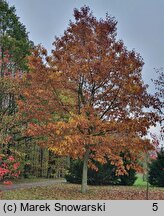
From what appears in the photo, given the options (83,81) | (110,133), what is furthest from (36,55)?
(110,133)

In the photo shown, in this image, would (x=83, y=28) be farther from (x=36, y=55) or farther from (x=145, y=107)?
(x=145, y=107)

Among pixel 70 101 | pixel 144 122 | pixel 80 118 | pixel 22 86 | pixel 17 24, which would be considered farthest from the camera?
pixel 17 24

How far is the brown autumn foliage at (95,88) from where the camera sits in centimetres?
1736

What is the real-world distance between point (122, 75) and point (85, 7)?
157 inches

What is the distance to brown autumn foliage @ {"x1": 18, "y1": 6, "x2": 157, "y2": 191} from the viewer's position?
1736cm

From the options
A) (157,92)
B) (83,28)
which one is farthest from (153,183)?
(83,28)

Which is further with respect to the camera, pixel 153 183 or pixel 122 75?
pixel 153 183

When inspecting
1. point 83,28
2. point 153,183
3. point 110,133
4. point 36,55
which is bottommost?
point 153,183

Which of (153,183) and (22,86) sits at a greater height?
(22,86)

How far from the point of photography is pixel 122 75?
17562mm

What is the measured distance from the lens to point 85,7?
60.2 feet

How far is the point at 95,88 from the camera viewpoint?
1838 cm

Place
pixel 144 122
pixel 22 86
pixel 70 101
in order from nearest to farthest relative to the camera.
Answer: pixel 144 122
pixel 70 101
pixel 22 86

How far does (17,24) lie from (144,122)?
515 inches
